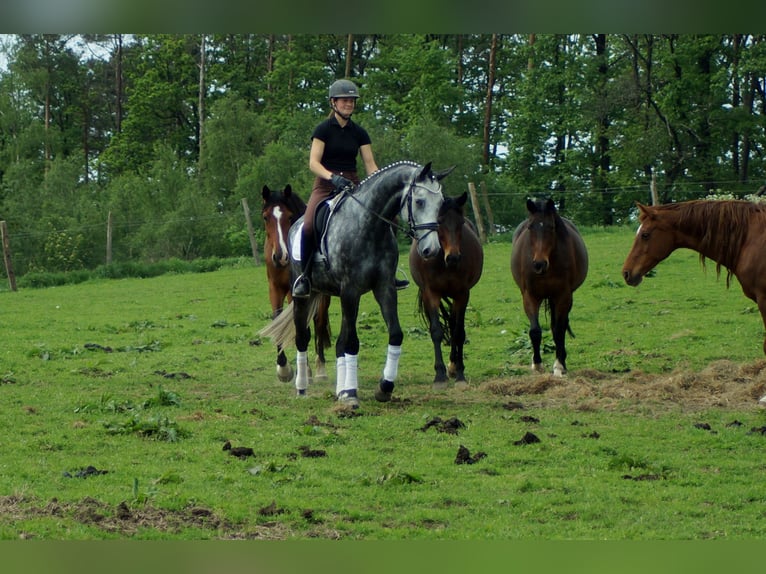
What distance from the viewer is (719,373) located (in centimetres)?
1090

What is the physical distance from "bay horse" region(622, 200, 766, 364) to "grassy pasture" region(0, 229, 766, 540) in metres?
1.25

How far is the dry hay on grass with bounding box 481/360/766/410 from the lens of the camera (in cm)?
956

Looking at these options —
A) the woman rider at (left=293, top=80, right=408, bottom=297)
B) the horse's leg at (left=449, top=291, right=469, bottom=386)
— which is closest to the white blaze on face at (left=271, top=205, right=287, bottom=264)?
the woman rider at (left=293, top=80, right=408, bottom=297)

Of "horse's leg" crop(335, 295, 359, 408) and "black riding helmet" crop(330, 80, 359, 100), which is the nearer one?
"horse's leg" crop(335, 295, 359, 408)

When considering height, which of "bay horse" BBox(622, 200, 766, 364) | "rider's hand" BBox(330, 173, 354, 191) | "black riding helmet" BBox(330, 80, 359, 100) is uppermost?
"black riding helmet" BBox(330, 80, 359, 100)

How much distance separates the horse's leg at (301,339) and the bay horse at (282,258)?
2.30 ft

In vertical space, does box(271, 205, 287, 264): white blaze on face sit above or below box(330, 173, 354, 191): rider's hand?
below

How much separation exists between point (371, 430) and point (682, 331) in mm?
7889

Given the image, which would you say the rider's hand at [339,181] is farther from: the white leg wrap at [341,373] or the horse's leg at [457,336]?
the horse's leg at [457,336]

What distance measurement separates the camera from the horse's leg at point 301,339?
416 inches

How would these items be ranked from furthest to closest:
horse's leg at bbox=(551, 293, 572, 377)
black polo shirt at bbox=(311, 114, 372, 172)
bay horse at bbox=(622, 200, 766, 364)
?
horse's leg at bbox=(551, 293, 572, 377) < black polo shirt at bbox=(311, 114, 372, 172) < bay horse at bbox=(622, 200, 766, 364)

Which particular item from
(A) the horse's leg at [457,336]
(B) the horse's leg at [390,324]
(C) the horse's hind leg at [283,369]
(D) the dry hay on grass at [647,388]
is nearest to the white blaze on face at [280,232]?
(C) the horse's hind leg at [283,369]

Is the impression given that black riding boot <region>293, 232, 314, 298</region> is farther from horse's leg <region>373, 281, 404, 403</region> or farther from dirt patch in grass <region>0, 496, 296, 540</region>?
dirt patch in grass <region>0, 496, 296, 540</region>

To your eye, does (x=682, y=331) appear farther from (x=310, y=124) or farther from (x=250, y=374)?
(x=310, y=124)
